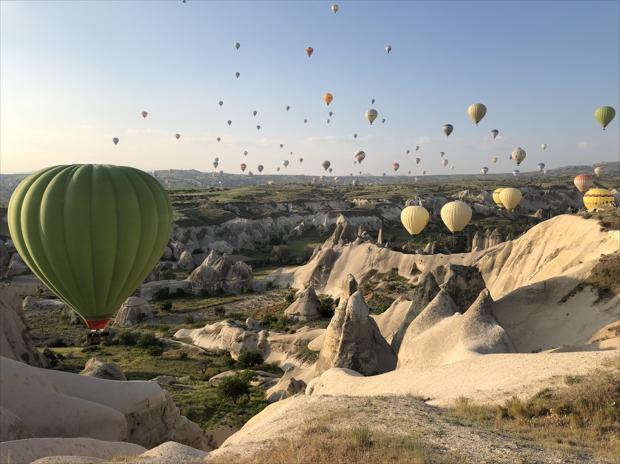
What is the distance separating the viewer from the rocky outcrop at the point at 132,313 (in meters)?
48.8

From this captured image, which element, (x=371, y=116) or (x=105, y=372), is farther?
(x=371, y=116)

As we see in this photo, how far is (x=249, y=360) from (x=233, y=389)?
894cm

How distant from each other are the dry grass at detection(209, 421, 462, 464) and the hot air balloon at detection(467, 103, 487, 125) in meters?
57.0

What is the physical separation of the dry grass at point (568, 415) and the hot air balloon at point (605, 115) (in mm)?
56851

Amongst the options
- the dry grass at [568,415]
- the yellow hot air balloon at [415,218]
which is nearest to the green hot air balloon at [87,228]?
the dry grass at [568,415]

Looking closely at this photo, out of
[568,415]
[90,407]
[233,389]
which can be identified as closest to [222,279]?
[233,389]

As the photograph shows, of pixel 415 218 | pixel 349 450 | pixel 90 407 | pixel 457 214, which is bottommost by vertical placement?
pixel 90 407

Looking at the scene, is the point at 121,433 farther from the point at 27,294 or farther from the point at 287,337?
the point at 27,294

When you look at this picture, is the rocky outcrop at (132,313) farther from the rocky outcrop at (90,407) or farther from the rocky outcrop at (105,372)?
the rocky outcrop at (90,407)

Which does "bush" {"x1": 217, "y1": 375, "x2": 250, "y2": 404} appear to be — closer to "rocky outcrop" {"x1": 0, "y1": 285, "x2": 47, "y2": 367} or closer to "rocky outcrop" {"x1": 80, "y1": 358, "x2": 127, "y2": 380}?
"rocky outcrop" {"x1": 80, "y1": 358, "x2": 127, "y2": 380}

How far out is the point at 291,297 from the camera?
5303cm

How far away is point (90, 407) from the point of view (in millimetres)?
16547

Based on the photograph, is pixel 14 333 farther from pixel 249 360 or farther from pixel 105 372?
pixel 249 360

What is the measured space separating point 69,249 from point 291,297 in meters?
36.0
